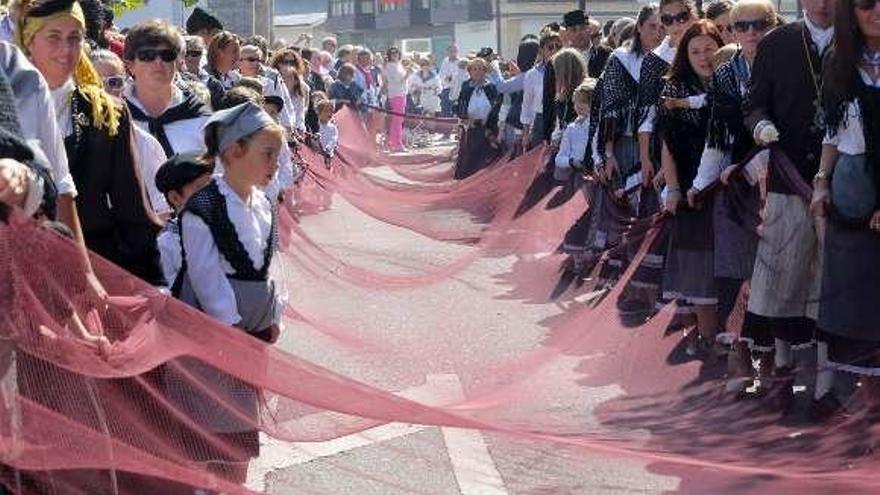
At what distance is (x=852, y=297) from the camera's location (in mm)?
6207

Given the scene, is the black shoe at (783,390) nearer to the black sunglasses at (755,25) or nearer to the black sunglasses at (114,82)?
the black sunglasses at (755,25)

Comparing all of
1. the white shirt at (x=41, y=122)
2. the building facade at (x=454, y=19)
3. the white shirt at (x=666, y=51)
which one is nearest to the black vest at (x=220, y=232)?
the white shirt at (x=41, y=122)

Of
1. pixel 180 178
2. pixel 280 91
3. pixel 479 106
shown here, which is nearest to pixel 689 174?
pixel 180 178

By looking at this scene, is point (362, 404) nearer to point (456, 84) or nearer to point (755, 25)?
point (755, 25)

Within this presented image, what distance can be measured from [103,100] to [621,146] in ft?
17.5

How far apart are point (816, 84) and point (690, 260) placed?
1539 mm

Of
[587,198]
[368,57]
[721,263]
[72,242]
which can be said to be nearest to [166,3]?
[368,57]

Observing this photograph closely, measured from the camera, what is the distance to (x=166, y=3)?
4291 cm

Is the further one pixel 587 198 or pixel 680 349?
pixel 587 198

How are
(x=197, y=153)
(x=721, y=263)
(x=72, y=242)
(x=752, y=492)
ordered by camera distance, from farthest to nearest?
(x=721, y=263)
(x=197, y=153)
(x=752, y=492)
(x=72, y=242)

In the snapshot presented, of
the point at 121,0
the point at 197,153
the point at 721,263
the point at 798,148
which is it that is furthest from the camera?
the point at 121,0

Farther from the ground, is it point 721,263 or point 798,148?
point 798,148

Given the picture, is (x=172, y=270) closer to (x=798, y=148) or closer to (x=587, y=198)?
(x=798, y=148)

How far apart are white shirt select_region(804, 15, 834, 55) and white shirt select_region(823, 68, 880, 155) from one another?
49 centimetres
